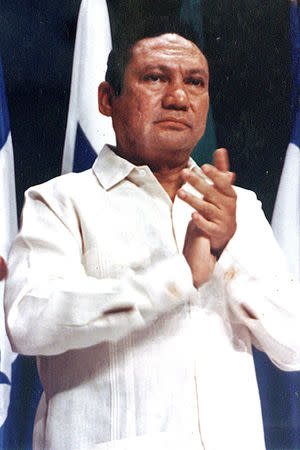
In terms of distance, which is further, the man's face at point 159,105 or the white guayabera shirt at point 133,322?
the man's face at point 159,105

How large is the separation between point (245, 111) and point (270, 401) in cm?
85

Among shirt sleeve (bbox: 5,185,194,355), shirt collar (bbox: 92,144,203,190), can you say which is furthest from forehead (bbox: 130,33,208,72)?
shirt sleeve (bbox: 5,185,194,355)

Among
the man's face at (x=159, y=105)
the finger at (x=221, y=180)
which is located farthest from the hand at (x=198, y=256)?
the man's face at (x=159, y=105)

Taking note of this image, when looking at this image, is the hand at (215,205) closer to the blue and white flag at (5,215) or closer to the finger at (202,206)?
the finger at (202,206)

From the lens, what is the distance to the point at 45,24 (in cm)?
204

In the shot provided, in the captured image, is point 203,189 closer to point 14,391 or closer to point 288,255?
point 288,255

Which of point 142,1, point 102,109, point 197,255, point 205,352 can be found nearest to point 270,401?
point 205,352

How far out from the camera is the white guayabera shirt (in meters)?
1.76

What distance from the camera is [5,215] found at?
1.96 metres

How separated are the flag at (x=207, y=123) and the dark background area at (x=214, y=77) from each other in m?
0.02

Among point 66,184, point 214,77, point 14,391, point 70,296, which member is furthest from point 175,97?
point 14,391

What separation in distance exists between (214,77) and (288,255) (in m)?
0.57

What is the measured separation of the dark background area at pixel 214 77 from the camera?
6.65 feet

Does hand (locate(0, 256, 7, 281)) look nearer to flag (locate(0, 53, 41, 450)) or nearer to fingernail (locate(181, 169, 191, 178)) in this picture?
flag (locate(0, 53, 41, 450))
